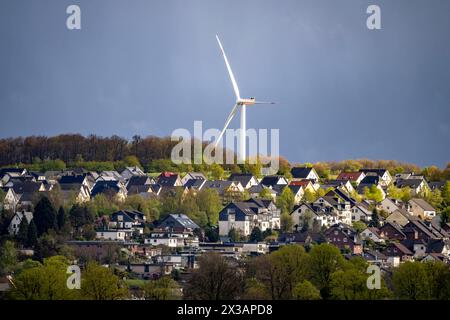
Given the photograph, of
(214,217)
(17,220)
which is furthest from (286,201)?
(17,220)

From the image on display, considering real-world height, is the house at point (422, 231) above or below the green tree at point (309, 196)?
below

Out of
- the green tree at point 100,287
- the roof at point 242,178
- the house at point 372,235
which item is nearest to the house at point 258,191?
the roof at point 242,178

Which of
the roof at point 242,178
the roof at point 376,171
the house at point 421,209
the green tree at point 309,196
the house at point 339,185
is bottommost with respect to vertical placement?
the house at point 421,209

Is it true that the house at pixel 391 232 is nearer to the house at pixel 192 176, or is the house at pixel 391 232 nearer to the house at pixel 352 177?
the house at pixel 192 176
